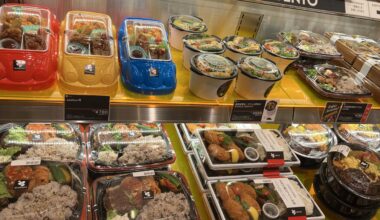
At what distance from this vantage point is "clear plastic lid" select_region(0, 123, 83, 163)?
5.51 feet

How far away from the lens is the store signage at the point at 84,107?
1.12 meters

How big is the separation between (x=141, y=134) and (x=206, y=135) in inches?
13.5

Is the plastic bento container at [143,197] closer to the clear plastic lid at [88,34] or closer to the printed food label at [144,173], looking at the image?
the printed food label at [144,173]

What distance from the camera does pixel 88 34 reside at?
135 centimetres

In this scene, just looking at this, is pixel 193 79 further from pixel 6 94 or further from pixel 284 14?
pixel 284 14

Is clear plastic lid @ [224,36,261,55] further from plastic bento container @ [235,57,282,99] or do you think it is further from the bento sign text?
the bento sign text

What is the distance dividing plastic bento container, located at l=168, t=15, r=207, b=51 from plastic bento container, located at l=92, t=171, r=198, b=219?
2.00 ft

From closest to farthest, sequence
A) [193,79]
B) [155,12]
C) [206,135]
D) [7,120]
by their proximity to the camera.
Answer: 1. [7,120]
2. [193,79]
3. [155,12]
4. [206,135]

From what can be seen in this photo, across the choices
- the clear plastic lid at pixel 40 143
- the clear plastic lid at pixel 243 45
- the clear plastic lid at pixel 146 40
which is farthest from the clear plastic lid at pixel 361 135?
the clear plastic lid at pixel 40 143

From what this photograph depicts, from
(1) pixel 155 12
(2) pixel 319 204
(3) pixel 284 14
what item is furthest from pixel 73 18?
(2) pixel 319 204

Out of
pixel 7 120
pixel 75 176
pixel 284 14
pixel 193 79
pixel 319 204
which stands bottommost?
pixel 319 204

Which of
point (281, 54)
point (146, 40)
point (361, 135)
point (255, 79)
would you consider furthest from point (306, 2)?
point (361, 135)

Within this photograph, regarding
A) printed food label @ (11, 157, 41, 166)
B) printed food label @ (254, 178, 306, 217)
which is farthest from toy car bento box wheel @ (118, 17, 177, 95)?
printed food label @ (254, 178, 306, 217)

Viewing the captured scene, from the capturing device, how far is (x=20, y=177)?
1.49 m
